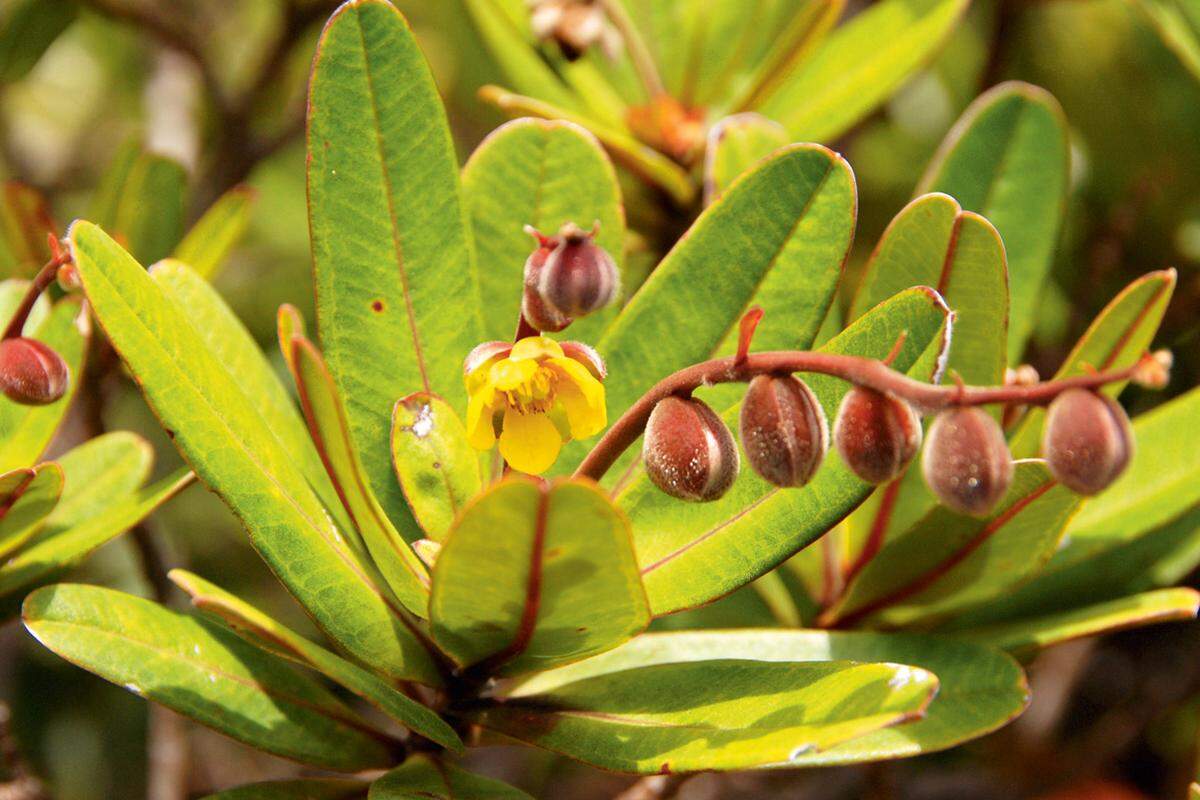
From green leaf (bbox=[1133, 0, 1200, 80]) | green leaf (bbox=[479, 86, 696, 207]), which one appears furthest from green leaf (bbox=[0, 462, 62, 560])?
green leaf (bbox=[1133, 0, 1200, 80])

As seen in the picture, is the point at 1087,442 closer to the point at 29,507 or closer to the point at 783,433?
the point at 783,433

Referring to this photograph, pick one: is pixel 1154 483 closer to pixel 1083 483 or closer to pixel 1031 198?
pixel 1031 198

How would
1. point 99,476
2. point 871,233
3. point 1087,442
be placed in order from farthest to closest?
1. point 871,233
2. point 99,476
3. point 1087,442

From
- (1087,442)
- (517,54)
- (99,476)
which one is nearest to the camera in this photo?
(1087,442)

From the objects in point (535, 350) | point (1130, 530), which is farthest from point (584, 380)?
point (1130, 530)

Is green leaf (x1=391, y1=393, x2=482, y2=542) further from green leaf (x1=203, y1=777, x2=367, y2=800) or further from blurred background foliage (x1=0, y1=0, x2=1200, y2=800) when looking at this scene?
blurred background foliage (x1=0, y1=0, x2=1200, y2=800)

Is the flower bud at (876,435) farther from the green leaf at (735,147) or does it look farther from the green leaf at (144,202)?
the green leaf at (144,202)
